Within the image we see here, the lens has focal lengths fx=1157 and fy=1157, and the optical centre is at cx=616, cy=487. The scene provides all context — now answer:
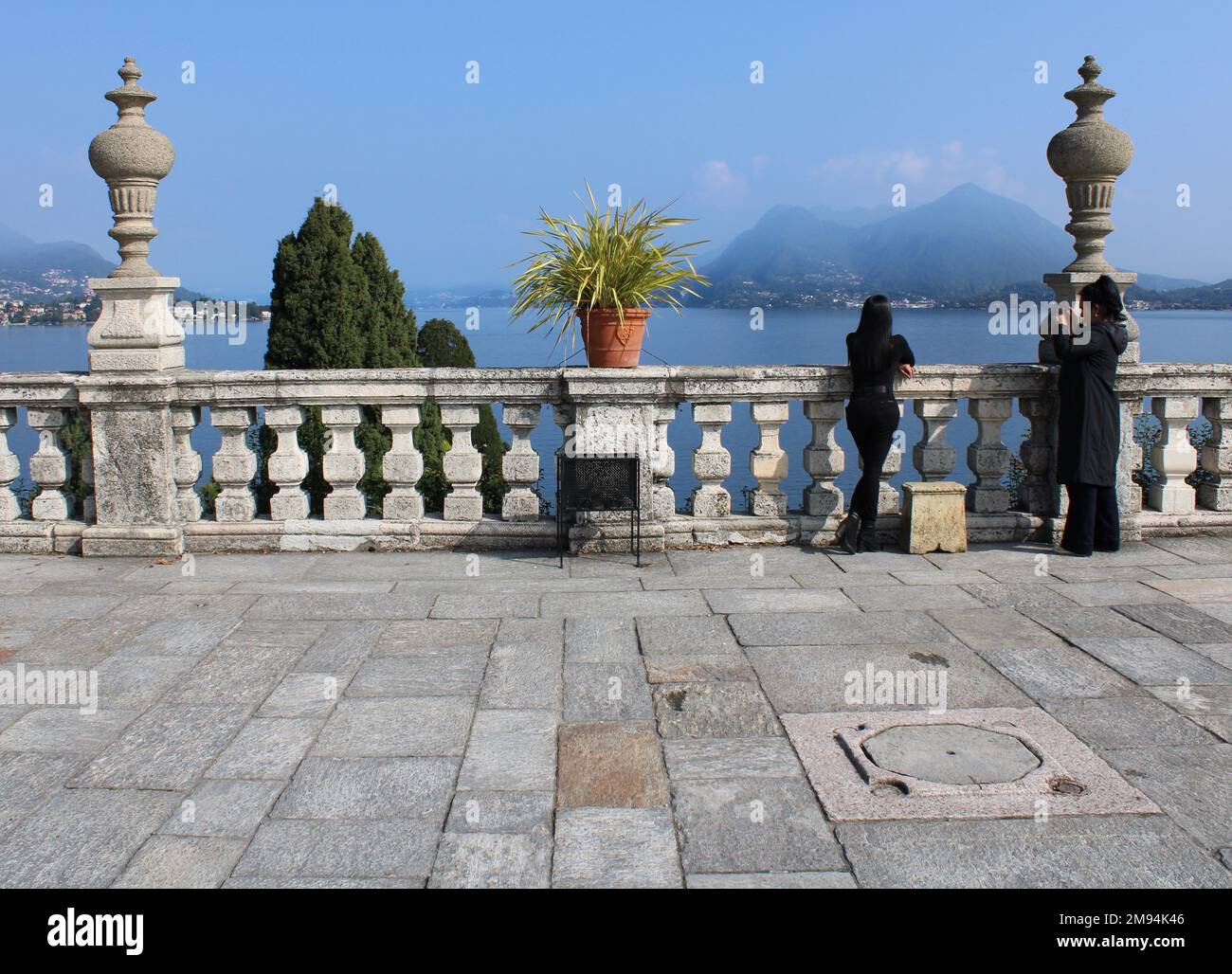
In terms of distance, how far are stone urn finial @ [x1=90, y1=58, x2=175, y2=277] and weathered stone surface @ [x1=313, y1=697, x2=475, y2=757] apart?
161 inches

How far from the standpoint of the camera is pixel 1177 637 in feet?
17.9

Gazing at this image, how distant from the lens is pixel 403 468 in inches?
296

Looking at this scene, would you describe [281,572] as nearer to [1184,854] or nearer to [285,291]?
[1184,854]

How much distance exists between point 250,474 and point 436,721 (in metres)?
3.71

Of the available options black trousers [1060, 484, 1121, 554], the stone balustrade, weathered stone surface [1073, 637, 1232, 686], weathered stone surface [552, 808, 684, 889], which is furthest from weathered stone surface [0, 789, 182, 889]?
black trousers [1060, 484, 1121, 554]

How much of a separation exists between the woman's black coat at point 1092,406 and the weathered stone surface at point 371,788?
15.6 feet

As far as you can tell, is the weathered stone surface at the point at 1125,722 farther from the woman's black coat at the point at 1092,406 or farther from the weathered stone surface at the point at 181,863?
the weathered stone surface at the point at 181,863

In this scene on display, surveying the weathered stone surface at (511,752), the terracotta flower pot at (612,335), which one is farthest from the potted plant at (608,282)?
the weathered stone surface at (511,752)

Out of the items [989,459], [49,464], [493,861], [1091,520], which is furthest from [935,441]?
[49,464]

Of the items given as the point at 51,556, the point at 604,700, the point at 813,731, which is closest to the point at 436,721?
the point at 604,700

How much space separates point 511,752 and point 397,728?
518mm

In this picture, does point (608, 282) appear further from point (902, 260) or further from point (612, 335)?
point (902, 260)

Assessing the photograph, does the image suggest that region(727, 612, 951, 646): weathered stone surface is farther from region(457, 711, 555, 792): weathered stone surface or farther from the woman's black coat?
the woman's black coat

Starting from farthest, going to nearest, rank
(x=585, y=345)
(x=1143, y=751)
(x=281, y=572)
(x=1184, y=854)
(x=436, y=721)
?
(x=585, y=345)
(x=281, y=572)
(x=436, y=721)
(x=1143, y=751)
(x=1184, y=854)
